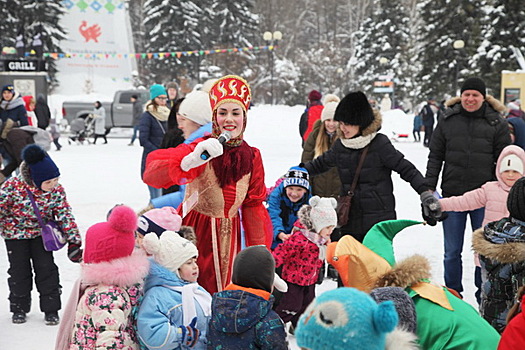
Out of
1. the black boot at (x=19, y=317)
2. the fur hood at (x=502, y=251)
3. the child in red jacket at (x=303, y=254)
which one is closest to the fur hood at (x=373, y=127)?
the child in red jacket at (x=303, y=254)

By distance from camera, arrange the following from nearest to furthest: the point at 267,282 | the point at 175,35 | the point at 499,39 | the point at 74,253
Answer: the point at 267,282, the point at 74,253, the point at 499,39, the point at 175,35

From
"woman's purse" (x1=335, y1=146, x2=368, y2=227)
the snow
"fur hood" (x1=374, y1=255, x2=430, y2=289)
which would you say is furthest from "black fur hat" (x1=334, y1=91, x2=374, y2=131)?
"fur hood" (x1=374, y1=255, x2=430, y2=289)

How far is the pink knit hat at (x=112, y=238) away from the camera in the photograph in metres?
3.20

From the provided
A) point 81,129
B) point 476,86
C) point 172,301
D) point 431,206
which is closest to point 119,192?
point 476,86

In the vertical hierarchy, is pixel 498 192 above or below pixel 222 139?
below

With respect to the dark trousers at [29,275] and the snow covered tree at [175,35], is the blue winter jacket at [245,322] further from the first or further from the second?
the snow covered tree at [175,35]

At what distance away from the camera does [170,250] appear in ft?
10.6

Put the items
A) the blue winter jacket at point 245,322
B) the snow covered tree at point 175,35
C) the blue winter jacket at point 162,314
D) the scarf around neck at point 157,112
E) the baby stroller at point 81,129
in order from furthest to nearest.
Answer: the snow covered tree at point 175,35
the baby stroller at point 81,129
the scarf around neck at point 157,112
the blue winter jacket at point 162,314
the blue winter jacket at point 245,322

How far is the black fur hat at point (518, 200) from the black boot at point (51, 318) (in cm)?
344

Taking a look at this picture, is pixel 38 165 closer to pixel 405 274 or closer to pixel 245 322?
pixel 245 322

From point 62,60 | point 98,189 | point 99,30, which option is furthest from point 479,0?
point 98,189

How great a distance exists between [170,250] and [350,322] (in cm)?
157

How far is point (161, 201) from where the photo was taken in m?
4.96

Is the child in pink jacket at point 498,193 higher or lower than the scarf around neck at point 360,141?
lower
